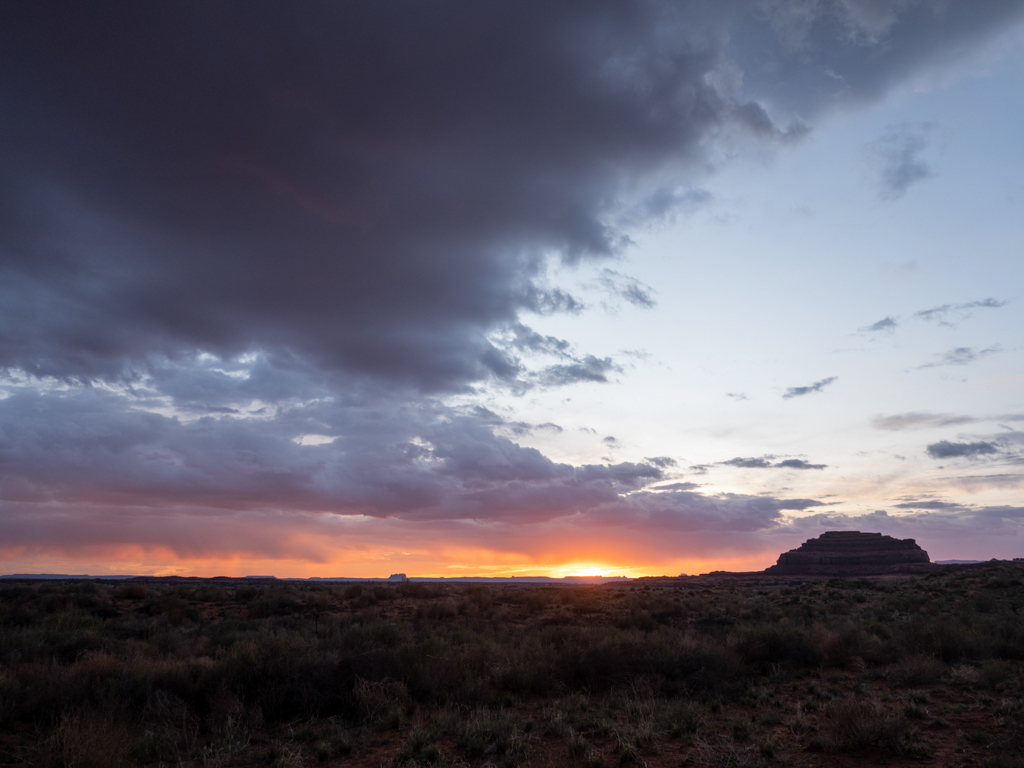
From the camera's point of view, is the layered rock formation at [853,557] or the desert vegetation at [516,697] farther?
the layered rock formation at [853,557]

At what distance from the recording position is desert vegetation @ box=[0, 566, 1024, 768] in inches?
394

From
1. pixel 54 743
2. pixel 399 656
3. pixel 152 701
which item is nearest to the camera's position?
pixel 54 743

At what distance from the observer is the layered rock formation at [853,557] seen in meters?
103

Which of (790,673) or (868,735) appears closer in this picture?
(868,735)

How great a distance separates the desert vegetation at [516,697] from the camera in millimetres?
10016

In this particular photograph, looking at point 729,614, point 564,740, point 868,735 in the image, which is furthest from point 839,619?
point 564,740

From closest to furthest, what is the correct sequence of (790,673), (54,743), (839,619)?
(54,743) → (790,673) → (839,619)

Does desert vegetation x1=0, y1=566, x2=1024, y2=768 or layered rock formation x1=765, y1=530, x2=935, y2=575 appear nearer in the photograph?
desert vegetation x1=0, y1=566, x2=1024, y2=768

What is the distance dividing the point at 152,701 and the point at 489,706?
23.3 ft

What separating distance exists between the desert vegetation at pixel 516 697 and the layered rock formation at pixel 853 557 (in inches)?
3697

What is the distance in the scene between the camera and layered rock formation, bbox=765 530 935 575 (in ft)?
339

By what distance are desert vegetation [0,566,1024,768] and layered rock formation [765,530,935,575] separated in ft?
308

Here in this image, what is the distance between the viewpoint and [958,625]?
69.5 feet

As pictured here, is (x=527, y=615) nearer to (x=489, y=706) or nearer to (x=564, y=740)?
(x=489, y=706)
